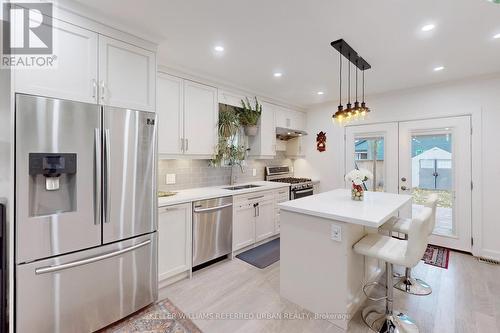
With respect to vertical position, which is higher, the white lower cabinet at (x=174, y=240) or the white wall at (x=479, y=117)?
the white wall at (x=479, y=117)

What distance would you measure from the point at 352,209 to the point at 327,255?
18.5 inches

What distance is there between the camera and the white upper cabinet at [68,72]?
5.14 ft

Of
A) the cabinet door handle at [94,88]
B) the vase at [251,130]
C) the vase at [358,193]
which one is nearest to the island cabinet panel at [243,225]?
the vase at [251,130]

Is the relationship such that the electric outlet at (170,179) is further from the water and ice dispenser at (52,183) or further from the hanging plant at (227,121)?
the water and ice dispenser at (52,183)

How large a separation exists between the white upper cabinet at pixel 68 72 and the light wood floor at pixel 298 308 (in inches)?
81.6

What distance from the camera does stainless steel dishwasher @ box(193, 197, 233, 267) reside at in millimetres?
2744

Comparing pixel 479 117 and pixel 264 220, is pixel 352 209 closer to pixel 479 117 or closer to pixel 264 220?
pixel 264 220

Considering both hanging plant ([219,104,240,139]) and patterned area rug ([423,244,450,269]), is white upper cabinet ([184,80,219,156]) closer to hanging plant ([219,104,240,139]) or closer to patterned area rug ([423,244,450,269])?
hanging plant ([219,104,240,139])

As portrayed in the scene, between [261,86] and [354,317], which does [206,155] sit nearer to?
[261,86]

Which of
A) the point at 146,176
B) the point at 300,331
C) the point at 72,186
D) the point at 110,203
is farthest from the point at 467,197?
the point at 72,186

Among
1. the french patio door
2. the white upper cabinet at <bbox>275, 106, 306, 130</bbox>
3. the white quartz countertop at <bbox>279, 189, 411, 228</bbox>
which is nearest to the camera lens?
the white quartz countertop at <bbox>279, 189, 411, 228</bbox>

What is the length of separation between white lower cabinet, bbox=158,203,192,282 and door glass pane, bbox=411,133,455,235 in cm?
369

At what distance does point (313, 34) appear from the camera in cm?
215

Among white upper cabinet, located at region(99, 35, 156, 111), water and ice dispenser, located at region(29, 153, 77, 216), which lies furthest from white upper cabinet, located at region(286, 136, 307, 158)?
water and ice dispenser, located at region(29, 153, 77, 216)
